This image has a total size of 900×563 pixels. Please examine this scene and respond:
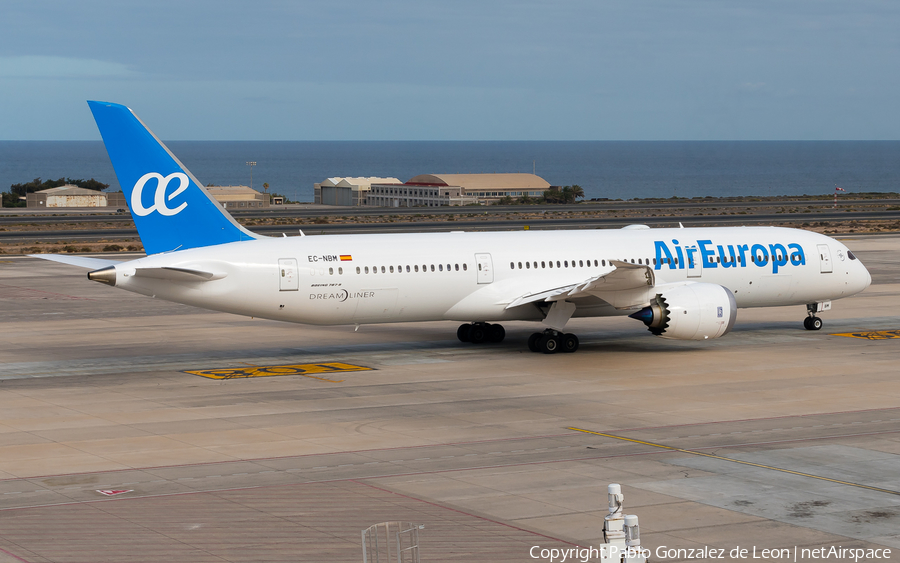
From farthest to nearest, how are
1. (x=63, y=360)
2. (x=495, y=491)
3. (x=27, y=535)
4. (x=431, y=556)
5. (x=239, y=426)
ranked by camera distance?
(x=63, y=360) → (x=239, y=426) → (x=495, y=491) → (x=27, y=535) → (x=431, y=556)

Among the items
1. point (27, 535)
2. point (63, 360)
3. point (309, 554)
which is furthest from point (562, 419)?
A: point (63, 360)

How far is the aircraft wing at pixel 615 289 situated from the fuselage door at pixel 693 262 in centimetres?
269

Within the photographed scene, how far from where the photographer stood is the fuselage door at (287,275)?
3316cm

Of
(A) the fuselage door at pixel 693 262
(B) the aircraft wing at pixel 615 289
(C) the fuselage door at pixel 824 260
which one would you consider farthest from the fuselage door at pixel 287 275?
(C) the fuselage door at pixel 824 260

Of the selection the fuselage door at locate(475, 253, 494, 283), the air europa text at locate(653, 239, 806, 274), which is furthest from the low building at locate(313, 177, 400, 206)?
the fuselage door at locate(475, 253, 494, 283)

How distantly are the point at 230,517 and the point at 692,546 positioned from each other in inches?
295

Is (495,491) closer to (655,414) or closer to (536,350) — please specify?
(655,414)

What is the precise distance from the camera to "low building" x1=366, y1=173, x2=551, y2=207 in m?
150

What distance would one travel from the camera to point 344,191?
159875mm

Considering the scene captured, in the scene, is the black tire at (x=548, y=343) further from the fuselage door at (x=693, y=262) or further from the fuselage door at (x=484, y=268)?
the fuselage door at (x=693, y=262)

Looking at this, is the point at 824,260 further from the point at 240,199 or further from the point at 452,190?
the point at 240,199

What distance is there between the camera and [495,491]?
19.6m

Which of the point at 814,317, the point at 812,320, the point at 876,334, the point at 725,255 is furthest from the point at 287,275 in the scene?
the point at 876,334

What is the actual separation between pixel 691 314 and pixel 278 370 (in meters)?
13.0
